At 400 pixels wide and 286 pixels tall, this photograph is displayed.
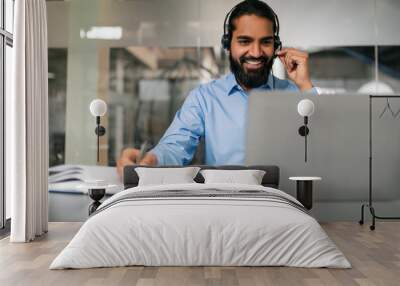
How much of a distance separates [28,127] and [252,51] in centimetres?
286

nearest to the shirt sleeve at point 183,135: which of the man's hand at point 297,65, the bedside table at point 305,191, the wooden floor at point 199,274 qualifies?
the man's hand at point 297,65

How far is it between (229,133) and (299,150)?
0.88 meters

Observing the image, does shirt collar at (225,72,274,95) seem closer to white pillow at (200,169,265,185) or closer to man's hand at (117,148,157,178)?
white pillow at (200,169,265,185)

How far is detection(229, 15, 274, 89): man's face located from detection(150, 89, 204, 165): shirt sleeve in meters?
0.62

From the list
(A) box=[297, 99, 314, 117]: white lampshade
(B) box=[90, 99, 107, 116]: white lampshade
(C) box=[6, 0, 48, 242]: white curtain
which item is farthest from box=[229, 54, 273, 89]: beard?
(C) box=[6, 0, 48, 242]: white curtain

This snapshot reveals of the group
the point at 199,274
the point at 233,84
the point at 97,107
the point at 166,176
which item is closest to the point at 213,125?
the point at 233,84

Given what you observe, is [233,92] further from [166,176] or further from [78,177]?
[78,177]

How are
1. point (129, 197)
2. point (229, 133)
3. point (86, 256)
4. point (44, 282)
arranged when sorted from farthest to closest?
point (229, 133) < point (129, 197) < point (86, 256) < point (44, 282)

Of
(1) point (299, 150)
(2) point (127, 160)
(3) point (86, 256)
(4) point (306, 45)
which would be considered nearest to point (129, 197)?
(3) point (86, 256)

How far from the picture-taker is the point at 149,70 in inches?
300

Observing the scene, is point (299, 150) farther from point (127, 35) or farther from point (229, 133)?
point (127, 35)

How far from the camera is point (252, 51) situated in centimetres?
750

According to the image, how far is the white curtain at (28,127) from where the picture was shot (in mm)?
6020

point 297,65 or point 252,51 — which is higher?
point 252,51
